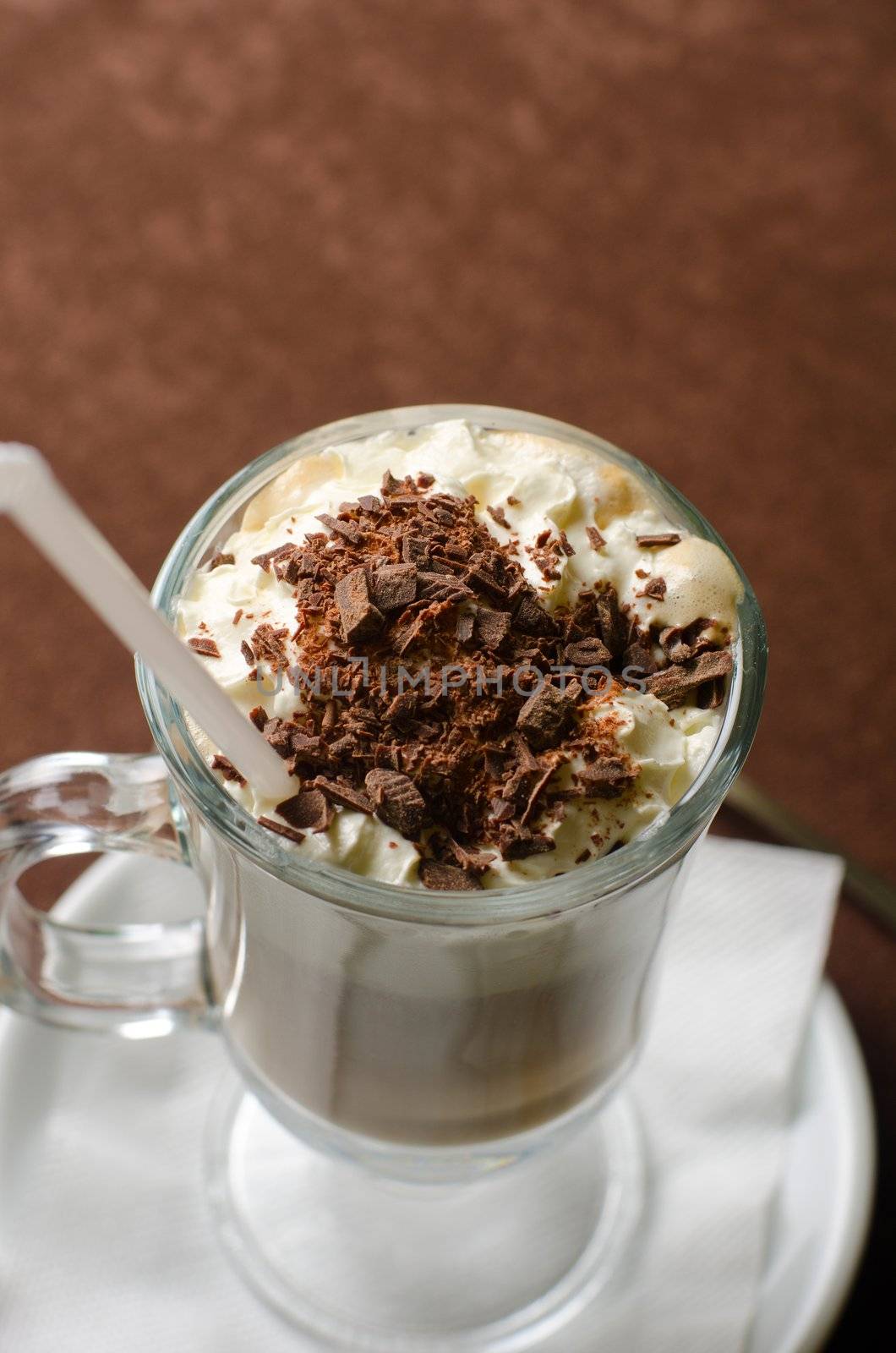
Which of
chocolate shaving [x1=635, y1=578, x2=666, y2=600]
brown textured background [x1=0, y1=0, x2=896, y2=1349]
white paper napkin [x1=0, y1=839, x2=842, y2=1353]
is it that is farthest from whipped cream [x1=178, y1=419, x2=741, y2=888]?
brown textured background [x1=0, y1=0, x2=896, y2=1349]

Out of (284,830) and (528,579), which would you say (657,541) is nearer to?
(528,579)

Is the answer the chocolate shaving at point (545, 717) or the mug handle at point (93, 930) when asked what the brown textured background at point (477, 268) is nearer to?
the mug handle at point (93, 930)

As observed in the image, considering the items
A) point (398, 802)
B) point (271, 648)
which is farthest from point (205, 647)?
point (398, 802)

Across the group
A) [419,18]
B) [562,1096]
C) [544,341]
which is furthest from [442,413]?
[419,18]

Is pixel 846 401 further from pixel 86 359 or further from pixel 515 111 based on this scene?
pixel 86 359

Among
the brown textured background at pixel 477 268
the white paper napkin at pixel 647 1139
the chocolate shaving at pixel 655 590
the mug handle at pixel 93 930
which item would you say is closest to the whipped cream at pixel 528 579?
the chocolate shaving at pixel 655 590
